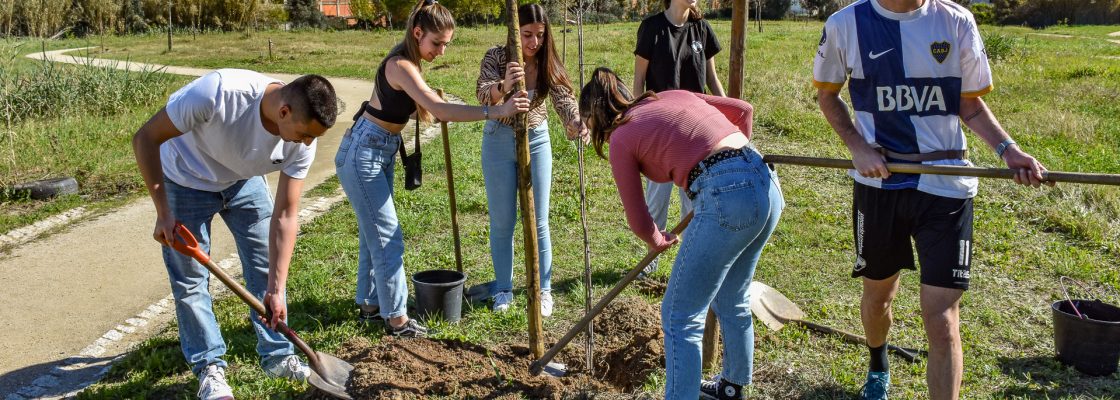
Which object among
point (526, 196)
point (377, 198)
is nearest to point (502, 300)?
point (377, 198)

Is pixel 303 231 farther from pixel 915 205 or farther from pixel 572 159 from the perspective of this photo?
pixel 915 205

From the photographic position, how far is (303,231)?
21.9ft

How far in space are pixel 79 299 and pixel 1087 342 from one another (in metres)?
5.59

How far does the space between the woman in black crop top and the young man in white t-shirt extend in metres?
0.43

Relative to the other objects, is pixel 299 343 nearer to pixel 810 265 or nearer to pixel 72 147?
pixel 810 265

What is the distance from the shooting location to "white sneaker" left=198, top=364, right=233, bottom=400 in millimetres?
3662

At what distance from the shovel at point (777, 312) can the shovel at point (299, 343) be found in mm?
2041

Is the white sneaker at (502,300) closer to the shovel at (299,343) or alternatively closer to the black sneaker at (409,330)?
the black sneaker at (409,330)

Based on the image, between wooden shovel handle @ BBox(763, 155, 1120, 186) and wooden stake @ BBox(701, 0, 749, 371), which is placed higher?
wooden stake @ BBox(701, 0, 749, 371)

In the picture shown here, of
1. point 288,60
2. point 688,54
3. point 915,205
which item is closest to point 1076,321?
point 915,205

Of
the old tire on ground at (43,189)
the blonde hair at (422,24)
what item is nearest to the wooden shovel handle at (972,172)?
the blonde hair at (422,24)

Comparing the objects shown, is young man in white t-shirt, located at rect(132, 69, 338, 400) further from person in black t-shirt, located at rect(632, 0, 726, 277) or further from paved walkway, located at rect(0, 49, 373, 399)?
person in black t-shirt, located at rect(632, 0, 726, 277)

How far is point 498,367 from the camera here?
4.02m

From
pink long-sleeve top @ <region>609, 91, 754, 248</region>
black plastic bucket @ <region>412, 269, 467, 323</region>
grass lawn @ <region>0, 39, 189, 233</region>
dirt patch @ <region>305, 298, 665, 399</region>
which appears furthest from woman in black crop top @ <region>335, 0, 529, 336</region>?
grass lawn @ <region>0, 39, 189, 233</region>
